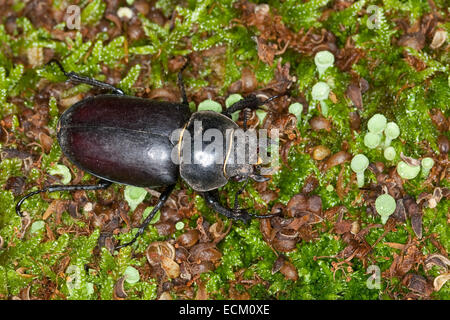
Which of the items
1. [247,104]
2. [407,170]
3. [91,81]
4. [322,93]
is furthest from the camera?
[91,81]

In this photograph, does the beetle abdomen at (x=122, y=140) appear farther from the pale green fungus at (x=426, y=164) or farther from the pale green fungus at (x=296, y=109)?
the pale green fungus at (x=426, y=164)

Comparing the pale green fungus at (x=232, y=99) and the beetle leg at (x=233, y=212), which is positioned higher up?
the pale green fungus at (x=232, y=99)

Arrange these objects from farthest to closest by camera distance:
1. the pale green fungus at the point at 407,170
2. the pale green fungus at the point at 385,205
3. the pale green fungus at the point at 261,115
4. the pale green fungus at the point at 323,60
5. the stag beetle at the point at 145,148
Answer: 1. the pale green fungus at the point at 261,115
2. the pale green fungus at the point at 323,60
3. the stag beetle at the point at 145,148
4. the pale green fungus at the point at 407,170
5. the pale green fungus at the point at 385,205

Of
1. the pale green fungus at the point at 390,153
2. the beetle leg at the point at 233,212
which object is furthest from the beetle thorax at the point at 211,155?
Answer: the pale green fungus at the point at 390,153

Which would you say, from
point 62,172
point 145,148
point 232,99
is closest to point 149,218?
point 145,148

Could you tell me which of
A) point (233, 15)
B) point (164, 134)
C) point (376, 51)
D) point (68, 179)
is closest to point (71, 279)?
point (68, 179)

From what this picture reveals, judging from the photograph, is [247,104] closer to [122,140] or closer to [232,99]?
[232,99]

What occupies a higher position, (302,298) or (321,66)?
(321,66)

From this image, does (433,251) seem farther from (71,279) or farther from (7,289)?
(7,289)
